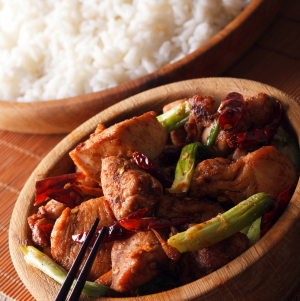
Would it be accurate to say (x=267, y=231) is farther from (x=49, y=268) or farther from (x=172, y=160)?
(x=49, y=268)

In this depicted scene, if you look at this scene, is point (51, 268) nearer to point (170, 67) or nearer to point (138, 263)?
point (138, 263)

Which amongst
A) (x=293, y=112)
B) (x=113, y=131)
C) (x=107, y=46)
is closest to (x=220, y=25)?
(x=107, y=46)

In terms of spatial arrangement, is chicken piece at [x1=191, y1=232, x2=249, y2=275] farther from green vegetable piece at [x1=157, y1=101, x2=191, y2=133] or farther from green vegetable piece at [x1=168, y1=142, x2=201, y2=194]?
green vegetable piece at [x1=157, y1=101, x2=191, y2=133]

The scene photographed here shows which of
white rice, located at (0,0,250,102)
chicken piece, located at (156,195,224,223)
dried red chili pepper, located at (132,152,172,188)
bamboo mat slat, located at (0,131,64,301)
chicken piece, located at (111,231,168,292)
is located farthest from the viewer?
white rice, located at (0,0,250,102)

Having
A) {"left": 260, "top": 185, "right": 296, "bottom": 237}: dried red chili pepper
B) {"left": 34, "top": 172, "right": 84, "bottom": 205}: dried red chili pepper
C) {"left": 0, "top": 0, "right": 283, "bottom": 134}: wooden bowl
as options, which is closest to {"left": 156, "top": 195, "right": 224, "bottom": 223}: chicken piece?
{"left": 260, "top": 185, "right": 296, "bottom": 237}: dried red chili pepper

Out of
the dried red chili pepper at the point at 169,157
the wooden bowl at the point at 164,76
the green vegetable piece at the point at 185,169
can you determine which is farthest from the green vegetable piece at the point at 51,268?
the wooden bowl at the point at 164,76

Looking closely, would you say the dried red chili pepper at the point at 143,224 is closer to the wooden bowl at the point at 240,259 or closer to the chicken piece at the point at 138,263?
the chicken piece at the point at 138,263
